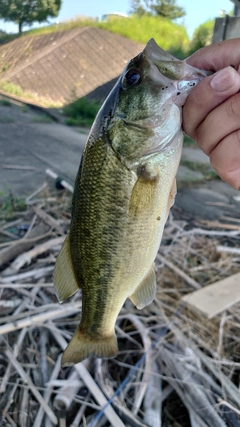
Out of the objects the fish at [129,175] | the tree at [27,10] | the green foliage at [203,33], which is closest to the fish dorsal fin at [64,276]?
the fish at [129,175]

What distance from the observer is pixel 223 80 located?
3.07 feet

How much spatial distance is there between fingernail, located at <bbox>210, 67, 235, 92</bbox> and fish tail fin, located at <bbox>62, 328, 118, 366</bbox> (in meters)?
0.91

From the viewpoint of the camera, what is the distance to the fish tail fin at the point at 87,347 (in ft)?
4.34

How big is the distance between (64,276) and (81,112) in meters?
6.90

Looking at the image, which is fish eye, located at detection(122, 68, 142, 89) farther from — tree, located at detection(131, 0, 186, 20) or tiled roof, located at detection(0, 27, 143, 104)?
tree, located at detection(131, 0, 186, 20)

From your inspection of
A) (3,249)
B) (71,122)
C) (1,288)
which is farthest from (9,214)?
(71,122)

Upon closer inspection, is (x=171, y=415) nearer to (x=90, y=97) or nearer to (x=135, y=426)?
(x=135, y=426)

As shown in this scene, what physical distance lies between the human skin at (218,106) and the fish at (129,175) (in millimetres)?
49

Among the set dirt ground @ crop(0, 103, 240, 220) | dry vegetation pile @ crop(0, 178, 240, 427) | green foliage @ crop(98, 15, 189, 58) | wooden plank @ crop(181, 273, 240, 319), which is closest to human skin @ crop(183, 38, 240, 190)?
dry vegetation pile @ crop(0, 178, 240, 427)

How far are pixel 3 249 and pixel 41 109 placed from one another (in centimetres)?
375

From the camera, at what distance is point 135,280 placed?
126cm

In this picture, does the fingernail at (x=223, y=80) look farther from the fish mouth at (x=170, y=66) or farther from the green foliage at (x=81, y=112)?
the green foliage at (x=81, y=112)

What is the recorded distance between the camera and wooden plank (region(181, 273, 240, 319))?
8.59 feet

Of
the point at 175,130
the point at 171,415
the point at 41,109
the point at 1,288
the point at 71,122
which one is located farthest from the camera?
the point at 71,122
